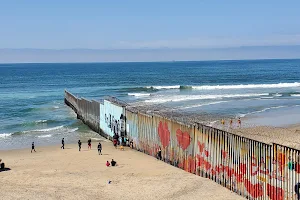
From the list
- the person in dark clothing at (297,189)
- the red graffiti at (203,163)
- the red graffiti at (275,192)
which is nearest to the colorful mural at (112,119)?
the red graffiti at (203,163)

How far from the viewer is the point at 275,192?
62.3 ft

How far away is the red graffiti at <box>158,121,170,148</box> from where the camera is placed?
91.5 ft

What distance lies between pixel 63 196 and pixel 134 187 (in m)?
3.66

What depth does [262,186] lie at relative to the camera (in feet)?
64.9

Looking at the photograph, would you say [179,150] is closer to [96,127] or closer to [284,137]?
[284,137]

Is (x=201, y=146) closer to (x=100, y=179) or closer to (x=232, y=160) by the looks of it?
(x=232, y=160)

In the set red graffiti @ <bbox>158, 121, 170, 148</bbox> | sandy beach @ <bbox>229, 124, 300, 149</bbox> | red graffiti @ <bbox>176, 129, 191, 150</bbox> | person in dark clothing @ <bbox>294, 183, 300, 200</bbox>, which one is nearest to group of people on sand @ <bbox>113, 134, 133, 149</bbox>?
red graffiti @ <bbox>158, 121, 170, 148</bbox>

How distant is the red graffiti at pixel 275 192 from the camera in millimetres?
18672

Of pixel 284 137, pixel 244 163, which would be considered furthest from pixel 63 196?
pixel 284 137

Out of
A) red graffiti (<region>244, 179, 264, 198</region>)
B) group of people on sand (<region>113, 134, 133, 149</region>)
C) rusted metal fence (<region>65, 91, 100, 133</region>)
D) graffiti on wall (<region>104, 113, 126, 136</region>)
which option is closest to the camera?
red graffiti (<region>244, 179, 264, 198</region>)

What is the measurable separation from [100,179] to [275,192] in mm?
10441

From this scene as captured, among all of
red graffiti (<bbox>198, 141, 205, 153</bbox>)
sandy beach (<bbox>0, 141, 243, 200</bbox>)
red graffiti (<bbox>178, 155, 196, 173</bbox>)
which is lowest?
sandy beach (<bbox>0, 141, 243, 200</bbox>)

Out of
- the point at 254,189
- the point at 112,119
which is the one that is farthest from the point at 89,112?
the point at 254,189

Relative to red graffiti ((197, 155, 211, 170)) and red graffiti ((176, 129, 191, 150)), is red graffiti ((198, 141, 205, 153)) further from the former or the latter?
red graffiti ((176, 129, 191, 150))
